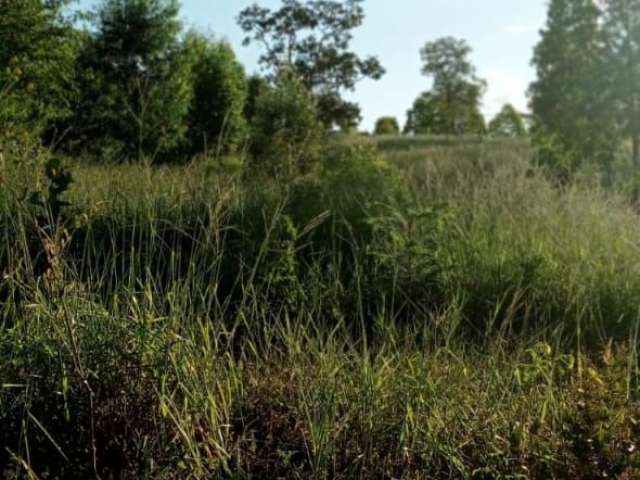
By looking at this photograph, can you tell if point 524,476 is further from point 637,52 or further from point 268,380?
point 637,52

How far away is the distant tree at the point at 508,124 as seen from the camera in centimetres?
3872

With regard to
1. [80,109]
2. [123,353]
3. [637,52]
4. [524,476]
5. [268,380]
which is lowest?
[524,476]

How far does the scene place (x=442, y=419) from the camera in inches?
103

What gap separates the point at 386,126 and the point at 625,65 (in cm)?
3063

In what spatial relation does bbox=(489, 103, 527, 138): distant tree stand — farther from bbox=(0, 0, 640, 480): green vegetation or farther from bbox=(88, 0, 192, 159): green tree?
bbox=(0, 0, 640, 480): green vegetation

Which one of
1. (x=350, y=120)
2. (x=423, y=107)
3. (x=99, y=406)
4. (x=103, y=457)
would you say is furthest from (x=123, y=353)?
(x=423, y=107)

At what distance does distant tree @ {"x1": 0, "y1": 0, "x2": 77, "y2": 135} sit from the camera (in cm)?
862

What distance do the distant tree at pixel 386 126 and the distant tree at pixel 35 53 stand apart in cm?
3921

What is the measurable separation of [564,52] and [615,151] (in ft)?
15.6

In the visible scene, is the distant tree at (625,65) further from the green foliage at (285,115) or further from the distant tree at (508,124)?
the distant tree at (508,124)

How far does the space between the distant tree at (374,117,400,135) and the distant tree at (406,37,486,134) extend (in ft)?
28.4

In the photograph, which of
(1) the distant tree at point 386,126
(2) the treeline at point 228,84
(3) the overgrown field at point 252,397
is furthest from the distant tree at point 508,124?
(3) the overgrown field at point 252,397

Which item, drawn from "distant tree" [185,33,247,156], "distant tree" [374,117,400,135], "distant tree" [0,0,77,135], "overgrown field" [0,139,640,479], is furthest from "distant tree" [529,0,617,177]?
"distant tree" [374,117,400,135]

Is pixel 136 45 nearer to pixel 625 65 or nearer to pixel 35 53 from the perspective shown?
pixel 35 53
